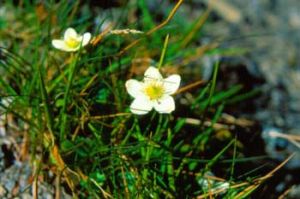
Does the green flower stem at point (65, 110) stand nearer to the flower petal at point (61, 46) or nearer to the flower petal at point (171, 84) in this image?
the flower petal at point (61, 46)

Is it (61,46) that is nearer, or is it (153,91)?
(153,91)

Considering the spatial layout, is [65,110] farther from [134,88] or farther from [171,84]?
[171,84]

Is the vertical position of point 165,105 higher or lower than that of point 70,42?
lower

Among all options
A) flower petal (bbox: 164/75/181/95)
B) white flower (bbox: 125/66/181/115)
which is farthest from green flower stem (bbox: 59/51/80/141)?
flower petal (bbox: 164/75/181/95)

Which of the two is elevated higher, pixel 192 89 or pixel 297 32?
pixel 297 32

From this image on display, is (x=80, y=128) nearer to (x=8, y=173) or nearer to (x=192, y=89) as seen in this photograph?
(x=8, y=173)

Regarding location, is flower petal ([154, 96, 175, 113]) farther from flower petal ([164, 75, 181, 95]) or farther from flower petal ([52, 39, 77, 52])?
flower petal ([52, 39, 77, 52])

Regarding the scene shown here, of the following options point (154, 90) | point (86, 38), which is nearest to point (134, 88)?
point (154, 90)

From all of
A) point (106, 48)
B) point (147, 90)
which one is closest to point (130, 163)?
point (147, 90)
